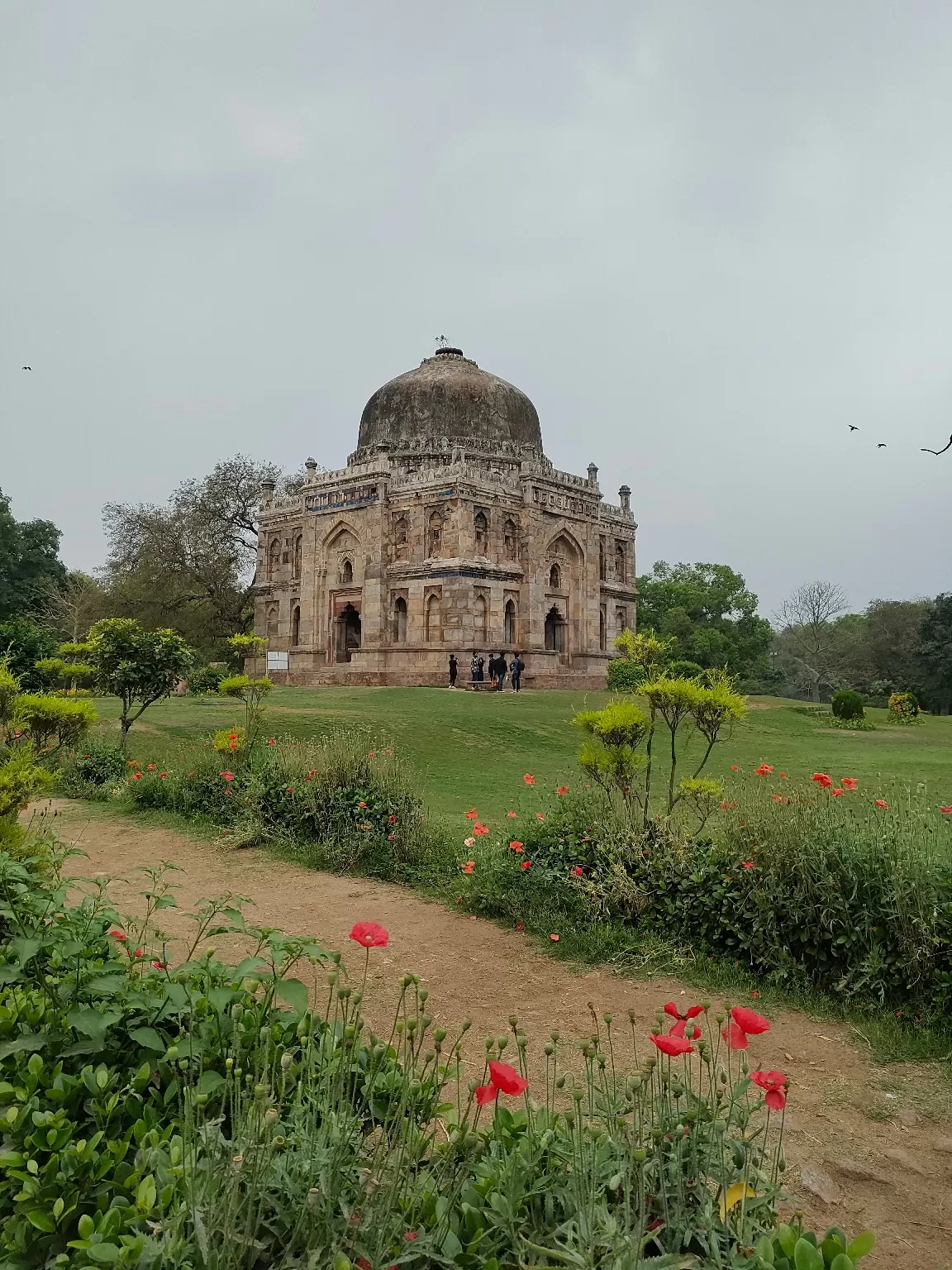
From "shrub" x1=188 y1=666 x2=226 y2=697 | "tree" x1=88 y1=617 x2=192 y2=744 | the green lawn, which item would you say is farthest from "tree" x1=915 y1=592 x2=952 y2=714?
"tree" x1=88 y1=617 x2=192 y2=744

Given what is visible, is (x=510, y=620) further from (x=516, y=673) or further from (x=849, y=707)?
(x=849, y=707)

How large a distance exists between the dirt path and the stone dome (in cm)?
2685

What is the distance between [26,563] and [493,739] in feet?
135

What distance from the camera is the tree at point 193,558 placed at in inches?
1319

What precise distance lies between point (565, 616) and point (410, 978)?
30.2m

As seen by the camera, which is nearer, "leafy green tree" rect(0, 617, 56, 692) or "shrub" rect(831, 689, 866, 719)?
"leafy green tree" rect(0, 617, 56, 692)

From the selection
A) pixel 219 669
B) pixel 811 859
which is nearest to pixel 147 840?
pixel 811 859

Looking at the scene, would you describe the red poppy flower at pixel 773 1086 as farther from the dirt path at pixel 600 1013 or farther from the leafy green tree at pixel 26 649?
the leafy green tree at pixel 26 649

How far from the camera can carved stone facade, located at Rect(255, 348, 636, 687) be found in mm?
27719

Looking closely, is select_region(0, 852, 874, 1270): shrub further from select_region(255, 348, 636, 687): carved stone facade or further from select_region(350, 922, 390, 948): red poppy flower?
select_region(255, 348, 636, 687): carved stone facade

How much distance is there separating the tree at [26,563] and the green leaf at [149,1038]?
135 ft

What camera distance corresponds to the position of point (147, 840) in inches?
322

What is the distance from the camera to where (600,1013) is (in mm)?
4207

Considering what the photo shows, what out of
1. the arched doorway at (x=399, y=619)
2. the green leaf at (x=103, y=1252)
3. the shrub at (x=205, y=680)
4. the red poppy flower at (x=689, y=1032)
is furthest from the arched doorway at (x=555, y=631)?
the green leaf at (x=103, y=1252)
